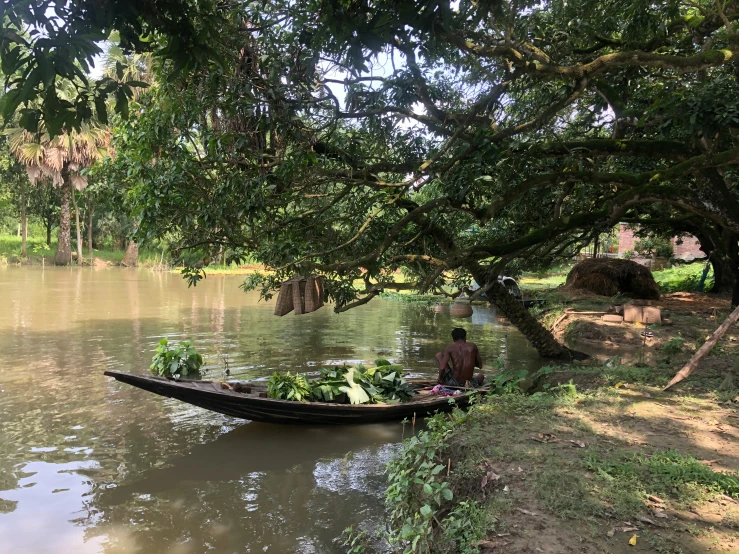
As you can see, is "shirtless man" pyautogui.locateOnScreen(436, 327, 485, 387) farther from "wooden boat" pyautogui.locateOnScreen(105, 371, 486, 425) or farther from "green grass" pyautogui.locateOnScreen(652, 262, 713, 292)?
"green grass" pyautogui.locateOnScreen(652, 262, 713, 292)

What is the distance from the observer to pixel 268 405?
647cm

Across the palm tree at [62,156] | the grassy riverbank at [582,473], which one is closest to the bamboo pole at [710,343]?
the grassy riverbank at [582,473]

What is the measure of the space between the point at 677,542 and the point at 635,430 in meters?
1.94

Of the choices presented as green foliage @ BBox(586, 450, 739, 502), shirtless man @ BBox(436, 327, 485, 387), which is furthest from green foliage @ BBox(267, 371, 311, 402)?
green foliage @ BBox(586, 450, 739, 502)

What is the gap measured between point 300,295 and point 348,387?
145cm

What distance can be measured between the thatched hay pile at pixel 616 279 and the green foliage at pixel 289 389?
42.4ft

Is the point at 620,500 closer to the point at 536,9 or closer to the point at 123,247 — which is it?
the point at 536,9

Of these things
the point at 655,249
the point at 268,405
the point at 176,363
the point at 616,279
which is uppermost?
the point at 655,249

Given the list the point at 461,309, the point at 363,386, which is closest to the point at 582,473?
the point at 363,386

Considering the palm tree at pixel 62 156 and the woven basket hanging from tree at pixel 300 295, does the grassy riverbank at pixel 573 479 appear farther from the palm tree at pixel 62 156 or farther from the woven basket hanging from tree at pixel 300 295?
the palm tree at pixel 62 156

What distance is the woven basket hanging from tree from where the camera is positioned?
6656 mm

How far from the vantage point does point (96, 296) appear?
20.6 meters

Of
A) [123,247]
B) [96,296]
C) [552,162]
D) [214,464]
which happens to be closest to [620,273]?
[552,162]

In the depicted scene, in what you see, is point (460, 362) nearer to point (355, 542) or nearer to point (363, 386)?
point (363, 386)
